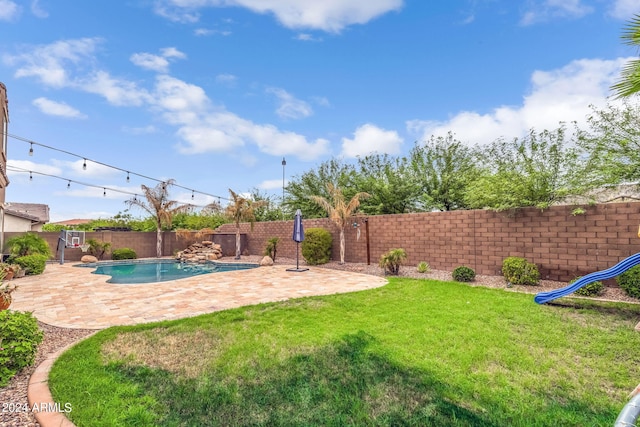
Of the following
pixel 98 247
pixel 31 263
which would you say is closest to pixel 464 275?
pixel 31 263

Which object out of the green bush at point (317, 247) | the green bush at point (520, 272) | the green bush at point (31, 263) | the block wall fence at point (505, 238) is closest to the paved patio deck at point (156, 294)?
the green bush at point (31, 263)

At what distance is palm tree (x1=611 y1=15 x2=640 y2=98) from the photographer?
12.6 ft

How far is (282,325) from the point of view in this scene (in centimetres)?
492

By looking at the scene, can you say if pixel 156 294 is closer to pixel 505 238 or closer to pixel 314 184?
pixel 505 238

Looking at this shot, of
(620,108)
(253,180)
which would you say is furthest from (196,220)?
(620,108)

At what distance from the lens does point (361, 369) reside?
3430mm

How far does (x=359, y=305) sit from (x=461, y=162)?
1176cm

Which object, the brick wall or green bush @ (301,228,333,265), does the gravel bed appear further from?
green bush @ (301,228,333,265)

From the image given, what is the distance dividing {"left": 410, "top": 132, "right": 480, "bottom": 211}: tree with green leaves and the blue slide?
8493 millimetres

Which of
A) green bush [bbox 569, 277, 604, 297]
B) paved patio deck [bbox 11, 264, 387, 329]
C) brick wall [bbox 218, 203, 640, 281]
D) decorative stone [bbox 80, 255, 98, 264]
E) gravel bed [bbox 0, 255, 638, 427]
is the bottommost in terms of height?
decorative stone [bbox 80, 255, 98, 264]

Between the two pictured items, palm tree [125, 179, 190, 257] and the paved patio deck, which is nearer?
the paved patio deck

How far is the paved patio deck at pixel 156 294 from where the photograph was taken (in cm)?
562

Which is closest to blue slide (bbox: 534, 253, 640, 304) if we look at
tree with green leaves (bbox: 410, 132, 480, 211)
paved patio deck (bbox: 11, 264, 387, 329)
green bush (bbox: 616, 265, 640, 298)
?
green bush (bbox: 616, 265, 640, 298)

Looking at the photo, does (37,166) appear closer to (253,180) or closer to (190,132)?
(190,132)
